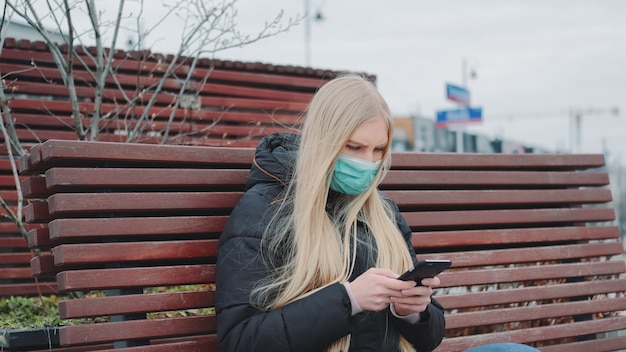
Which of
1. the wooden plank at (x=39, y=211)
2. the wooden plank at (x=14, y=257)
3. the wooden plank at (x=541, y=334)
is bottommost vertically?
the wooden plank at (x=541, y=334)

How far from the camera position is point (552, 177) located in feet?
15.8

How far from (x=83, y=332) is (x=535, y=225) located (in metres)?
2.72

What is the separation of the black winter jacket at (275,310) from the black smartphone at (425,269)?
0.77ft

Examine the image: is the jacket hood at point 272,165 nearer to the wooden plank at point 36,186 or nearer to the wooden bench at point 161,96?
the wooden plank at point 36,186

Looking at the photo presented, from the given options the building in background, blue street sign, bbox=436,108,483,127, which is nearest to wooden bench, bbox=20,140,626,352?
the building in background

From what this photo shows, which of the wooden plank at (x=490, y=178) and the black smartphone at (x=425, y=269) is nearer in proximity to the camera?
the black smartphone at (x=425, y=269)

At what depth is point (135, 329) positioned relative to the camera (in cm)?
316

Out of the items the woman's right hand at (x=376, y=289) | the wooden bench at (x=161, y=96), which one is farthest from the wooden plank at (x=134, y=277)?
the wooden bench at (x=161, y=96)

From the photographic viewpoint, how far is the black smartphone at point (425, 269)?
8.92 ft

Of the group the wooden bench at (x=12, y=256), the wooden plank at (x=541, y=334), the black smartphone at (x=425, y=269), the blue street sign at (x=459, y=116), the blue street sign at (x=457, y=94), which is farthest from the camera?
the blue street sign at (x=457, y=94)

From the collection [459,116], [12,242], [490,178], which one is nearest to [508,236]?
[490,178]

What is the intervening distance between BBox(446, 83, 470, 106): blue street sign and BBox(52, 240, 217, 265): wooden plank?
12.6 meters

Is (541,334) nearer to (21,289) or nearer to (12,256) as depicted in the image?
(21,289)

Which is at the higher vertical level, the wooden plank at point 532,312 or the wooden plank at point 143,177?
the wooden plank at point 143,177
